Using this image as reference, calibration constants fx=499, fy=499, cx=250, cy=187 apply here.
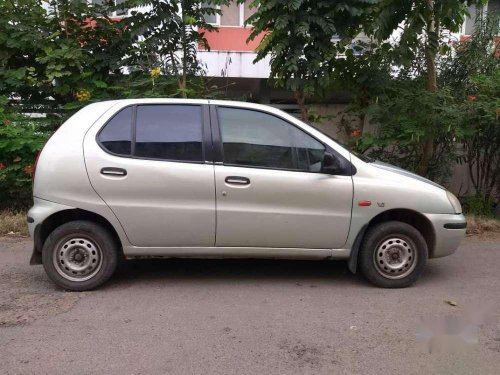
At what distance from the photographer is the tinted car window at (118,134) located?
4.71 metres

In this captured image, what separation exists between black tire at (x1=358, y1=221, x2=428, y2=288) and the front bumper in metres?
0.15

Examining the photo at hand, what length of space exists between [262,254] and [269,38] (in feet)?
11.5

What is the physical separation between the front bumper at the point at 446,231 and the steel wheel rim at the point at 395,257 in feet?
0.84

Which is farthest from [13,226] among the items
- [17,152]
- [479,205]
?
[479,205]

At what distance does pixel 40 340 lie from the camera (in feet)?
12.6

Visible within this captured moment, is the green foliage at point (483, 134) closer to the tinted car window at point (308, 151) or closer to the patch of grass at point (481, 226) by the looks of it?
the patch of grass at point (481, 226)

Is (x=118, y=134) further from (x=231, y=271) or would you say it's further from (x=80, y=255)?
(x=231, y=271)

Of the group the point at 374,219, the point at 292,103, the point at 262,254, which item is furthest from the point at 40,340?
the point at 292,103

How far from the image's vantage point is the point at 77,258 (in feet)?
15.6

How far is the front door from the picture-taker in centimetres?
467

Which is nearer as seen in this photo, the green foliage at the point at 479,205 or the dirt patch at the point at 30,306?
the dirt patch at the point at 30,306

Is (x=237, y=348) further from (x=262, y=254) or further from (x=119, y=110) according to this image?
(x=119, y=110)

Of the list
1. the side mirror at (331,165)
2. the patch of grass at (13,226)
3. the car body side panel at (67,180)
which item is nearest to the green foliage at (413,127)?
the side mirror at (331,165)

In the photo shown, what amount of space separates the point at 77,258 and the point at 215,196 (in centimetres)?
146
